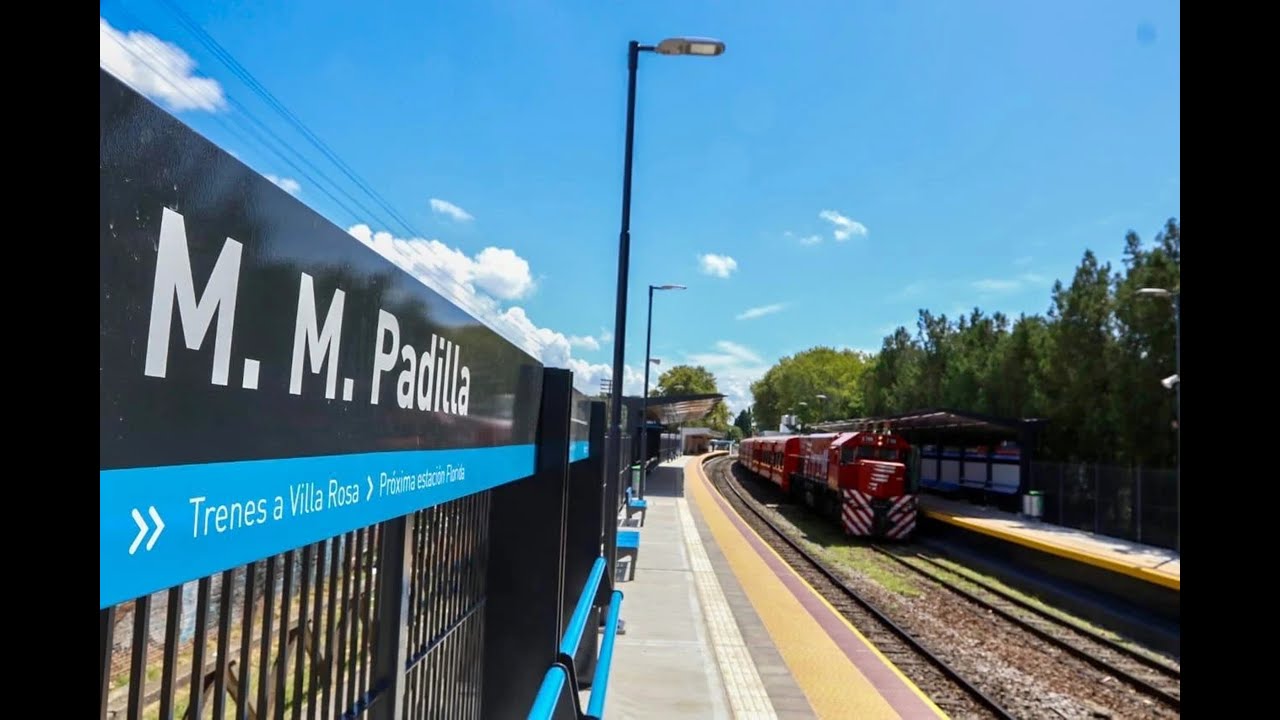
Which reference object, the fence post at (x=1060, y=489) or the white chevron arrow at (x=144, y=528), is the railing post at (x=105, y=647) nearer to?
the white chevron arrow at (x=144, y=528)

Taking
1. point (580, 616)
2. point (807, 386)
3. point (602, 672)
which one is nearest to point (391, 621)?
point (580, 616)

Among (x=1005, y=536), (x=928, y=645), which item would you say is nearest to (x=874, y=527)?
(x=1005, y=536)

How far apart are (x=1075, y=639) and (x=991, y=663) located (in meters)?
2.37

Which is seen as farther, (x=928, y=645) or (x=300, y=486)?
(x=928, y=645)

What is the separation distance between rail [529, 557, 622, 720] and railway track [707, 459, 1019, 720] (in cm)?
468

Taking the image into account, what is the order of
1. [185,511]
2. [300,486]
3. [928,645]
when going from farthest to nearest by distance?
1. [928,645]
2. [300,486]
3. [185,511]

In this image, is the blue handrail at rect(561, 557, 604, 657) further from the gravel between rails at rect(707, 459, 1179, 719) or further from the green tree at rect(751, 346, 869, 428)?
the green tree at rect(751, 346, 869, 428)

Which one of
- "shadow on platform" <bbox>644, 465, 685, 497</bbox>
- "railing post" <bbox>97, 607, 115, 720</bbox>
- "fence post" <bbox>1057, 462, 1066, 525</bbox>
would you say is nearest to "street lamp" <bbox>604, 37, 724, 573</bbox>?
"railing post" <bbox>97, 607, 115, 720</bbox>

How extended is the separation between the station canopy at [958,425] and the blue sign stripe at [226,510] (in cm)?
2261

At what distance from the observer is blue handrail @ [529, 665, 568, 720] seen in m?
3.00

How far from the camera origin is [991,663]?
1084 cm

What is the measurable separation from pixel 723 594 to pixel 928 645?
12.0 ft
